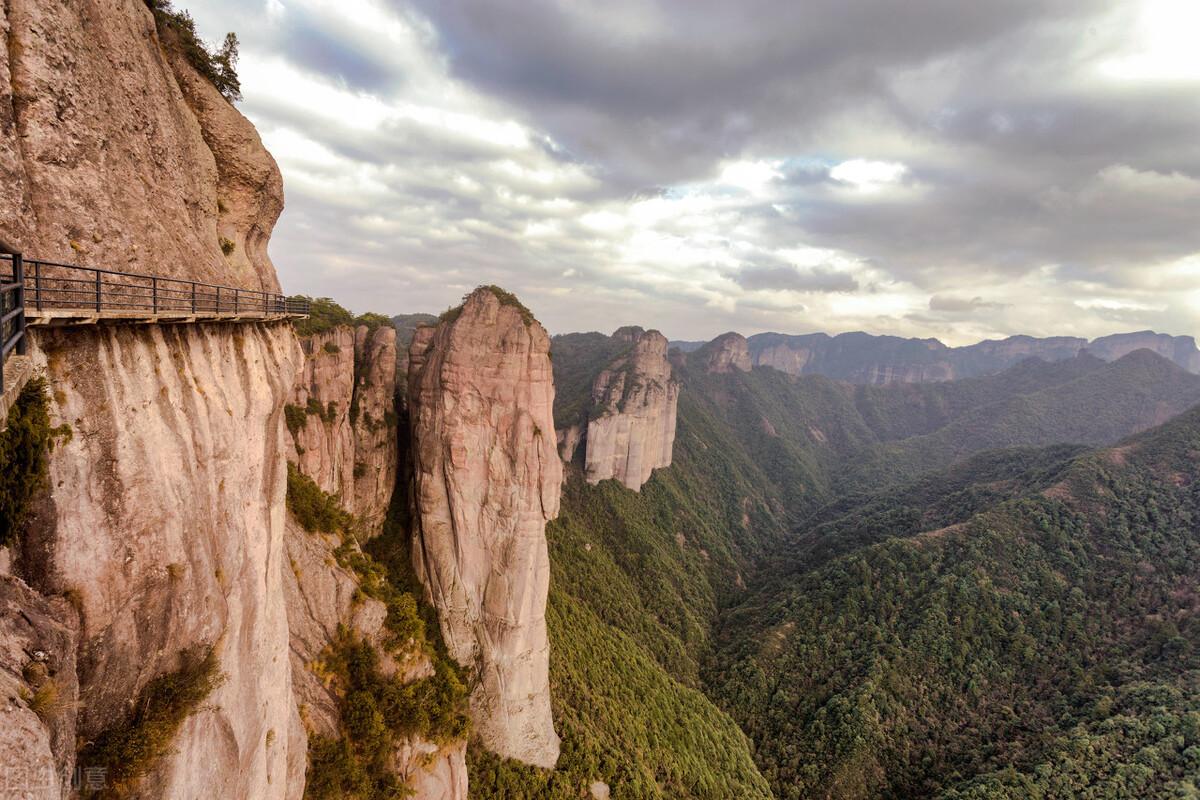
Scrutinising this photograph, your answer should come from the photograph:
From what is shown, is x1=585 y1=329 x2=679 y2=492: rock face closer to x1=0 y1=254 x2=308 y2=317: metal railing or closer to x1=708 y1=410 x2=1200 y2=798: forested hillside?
x1=708 y1=410 x2=1200 y2=798: forested hillside

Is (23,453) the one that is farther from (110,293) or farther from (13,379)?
(110,293)

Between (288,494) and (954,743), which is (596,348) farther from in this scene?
(288,494)


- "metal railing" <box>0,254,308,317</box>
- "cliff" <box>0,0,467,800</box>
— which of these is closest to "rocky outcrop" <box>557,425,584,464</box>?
"cliff" <box>0,0,467,800</box>

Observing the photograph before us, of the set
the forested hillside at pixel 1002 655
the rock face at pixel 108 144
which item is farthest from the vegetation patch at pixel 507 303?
the forested hillside at pixel 1002 655

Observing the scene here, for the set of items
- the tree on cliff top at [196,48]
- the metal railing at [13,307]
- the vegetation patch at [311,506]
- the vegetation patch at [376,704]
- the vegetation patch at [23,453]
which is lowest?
the vegetation patch at [376,704]

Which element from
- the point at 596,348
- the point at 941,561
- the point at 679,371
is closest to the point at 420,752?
the point at 941,561

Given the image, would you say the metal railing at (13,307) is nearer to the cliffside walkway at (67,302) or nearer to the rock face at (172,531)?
the cliffside walkway at (67,302)
